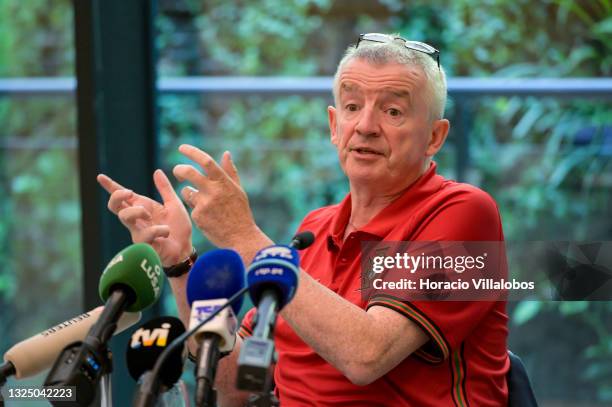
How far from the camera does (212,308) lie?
175 centimetres

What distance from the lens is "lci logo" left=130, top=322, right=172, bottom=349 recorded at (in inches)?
73.5

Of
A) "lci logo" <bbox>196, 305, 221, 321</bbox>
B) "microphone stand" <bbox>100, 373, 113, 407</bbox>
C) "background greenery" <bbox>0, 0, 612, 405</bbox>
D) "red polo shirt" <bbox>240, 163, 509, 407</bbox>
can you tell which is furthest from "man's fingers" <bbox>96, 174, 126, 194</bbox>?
"background greenery" <bbox>0, 0, 612, 405</bbox>

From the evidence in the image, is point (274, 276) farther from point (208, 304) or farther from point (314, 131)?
point (314, 131)

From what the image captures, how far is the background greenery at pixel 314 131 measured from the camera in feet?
13.6

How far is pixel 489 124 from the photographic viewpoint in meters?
4.18

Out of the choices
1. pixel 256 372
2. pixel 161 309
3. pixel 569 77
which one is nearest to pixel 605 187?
pixel 569 77

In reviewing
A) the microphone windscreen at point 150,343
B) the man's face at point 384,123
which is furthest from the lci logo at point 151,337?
the man's face at point 384,123

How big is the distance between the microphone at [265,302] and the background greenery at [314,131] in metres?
2.55

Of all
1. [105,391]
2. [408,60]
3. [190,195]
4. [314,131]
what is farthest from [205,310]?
[314,131]

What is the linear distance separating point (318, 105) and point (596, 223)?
1.22m

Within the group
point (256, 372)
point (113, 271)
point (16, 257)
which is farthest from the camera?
point (16, 257)

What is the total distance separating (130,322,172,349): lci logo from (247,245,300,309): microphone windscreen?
0.25 m

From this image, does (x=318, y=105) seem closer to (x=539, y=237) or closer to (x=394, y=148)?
(x=539, y=237)

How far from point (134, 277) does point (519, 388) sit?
95 centimetres
